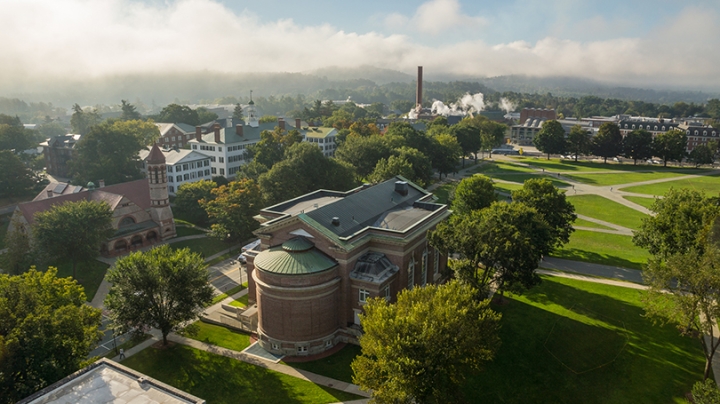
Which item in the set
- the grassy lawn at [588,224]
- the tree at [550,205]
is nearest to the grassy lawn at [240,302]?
the tree at [550,205]

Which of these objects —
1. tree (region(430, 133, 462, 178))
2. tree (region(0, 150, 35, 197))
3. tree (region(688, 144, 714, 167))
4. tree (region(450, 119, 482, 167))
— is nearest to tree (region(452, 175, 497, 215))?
tree (region(430, 133, 462, 178))

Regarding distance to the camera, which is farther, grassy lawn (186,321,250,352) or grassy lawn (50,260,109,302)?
grassy lawn (50,260,109,302)

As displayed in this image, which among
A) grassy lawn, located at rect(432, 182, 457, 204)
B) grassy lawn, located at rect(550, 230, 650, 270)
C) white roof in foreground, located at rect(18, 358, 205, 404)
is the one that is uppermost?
white roof in foreground, located at rect(18, 358, 205, 404)

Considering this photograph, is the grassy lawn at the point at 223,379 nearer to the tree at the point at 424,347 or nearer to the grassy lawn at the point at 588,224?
the tree at the point at 424,347

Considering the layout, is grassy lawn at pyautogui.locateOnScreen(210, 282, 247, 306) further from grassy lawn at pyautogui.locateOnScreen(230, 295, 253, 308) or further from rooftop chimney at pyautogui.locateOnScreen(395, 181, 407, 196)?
rooftop chimney at pyautogui.locateOnScreen(395, 181, 407, 196)

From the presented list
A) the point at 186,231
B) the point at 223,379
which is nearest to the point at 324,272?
the point at 223,379

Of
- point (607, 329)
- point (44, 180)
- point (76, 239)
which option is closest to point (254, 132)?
point (44, 180)
